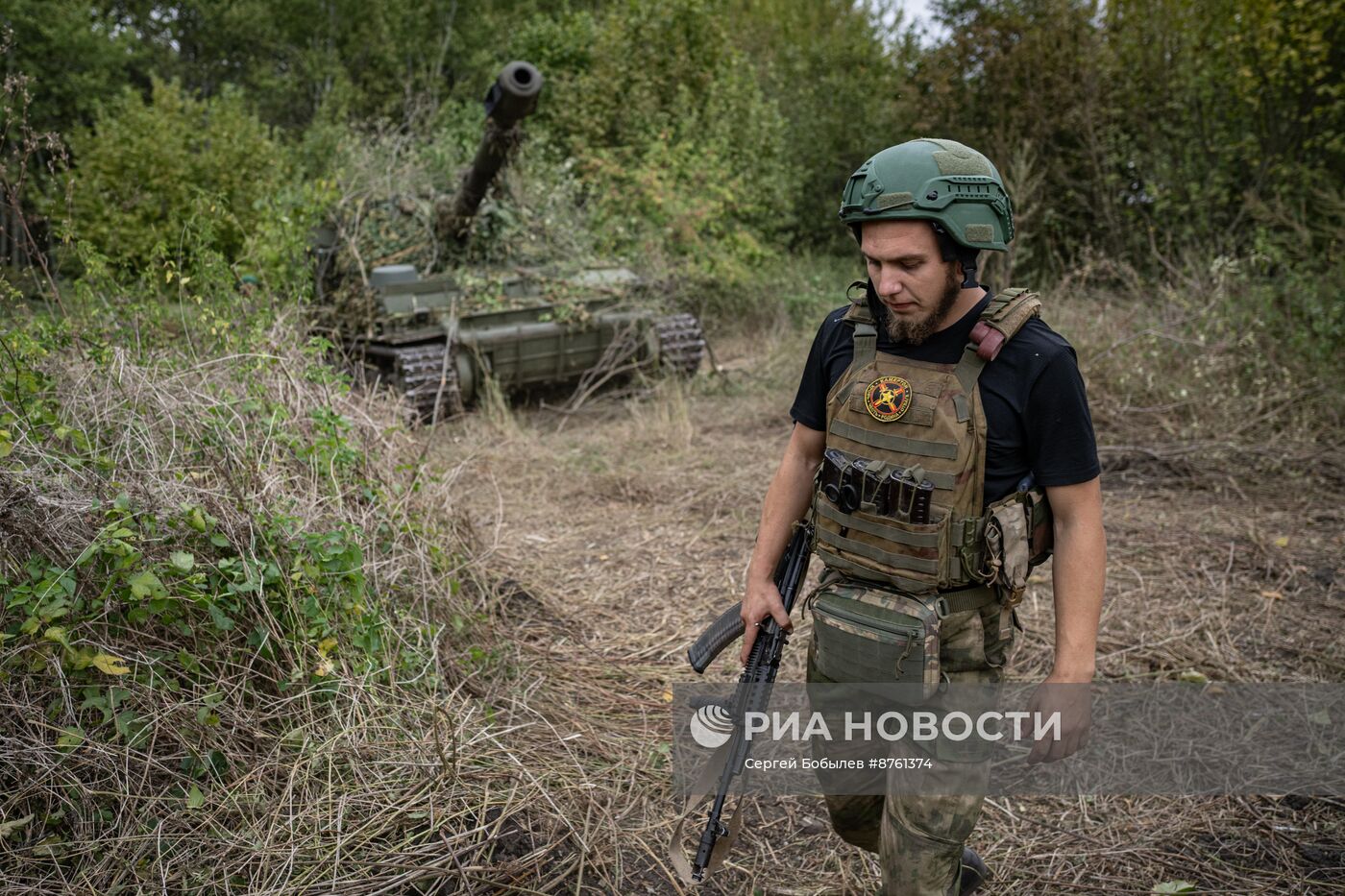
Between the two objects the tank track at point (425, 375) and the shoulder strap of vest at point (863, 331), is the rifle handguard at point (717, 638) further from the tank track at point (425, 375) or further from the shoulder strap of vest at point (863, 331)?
the tank track at point (425, 375)

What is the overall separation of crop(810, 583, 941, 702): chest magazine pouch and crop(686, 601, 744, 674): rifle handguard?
0.71 feet

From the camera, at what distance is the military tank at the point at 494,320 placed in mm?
7656

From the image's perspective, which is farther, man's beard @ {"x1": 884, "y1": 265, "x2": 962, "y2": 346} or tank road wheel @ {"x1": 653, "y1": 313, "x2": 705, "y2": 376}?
tank road wheel @ {"x1": 653, "y1": 313, "x2": 705, "y2": 376}

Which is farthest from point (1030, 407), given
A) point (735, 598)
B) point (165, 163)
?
point (165, 163)

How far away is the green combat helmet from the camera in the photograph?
1.99 metres

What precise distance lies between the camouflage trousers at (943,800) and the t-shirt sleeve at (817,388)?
372mm

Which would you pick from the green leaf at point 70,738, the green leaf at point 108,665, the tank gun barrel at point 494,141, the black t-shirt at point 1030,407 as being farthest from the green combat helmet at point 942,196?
the tank gun barrel at point 494,141

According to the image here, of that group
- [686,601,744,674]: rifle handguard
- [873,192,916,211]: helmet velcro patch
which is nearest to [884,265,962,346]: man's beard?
[873,192,916,211]: helmet velcro patch

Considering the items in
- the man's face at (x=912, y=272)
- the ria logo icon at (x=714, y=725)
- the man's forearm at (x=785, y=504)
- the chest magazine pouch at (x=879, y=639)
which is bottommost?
the ria logo icon at (x=714, y=725)

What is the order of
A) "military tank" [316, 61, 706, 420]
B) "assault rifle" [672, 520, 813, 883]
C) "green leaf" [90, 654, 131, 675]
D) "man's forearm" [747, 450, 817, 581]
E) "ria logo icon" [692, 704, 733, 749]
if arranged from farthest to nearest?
1. "military tank" [316, 61, 706, 420]
2. "green leaf" [90, 654, 131, 675]
3. "man's forearm" [747, 450, 817, 581]
4. "ria logo icon" [692, 704, 733, 749]
5. "assault rifle" [672, 520, 813, 883]

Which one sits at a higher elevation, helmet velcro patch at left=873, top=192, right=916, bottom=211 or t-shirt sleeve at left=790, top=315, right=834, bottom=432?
helmet velcro patch at left=873, top=192, right=916, bottom=211

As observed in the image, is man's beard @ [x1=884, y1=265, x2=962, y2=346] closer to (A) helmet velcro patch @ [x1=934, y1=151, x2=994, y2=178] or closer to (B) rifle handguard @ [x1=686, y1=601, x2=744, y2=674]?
(A) helmet velcro patch @ [x1=934, y1=151, x2=994, y2=178]

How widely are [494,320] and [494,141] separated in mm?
1367

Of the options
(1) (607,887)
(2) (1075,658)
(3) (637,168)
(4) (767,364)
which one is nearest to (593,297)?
(4) (767,364)
